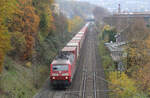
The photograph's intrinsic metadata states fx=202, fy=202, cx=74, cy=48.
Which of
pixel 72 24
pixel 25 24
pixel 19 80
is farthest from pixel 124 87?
pixel 72 24

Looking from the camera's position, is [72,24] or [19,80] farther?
[72,24]

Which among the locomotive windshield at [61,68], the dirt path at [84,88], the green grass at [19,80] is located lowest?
the dirt path at [84,88]

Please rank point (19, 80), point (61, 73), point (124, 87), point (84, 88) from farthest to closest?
point (84, 88) < point (19, 80) < point (61, 73) < point (124, 87)

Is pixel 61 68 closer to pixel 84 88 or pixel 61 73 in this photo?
pixel 61 73

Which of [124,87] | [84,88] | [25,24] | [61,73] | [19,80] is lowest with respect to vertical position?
[84,88]

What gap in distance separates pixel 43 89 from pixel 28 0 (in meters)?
10.5

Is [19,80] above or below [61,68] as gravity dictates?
below

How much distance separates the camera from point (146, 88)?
12.9m

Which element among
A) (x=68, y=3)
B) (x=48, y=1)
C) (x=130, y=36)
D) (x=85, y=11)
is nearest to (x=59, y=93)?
(x=130, y=36)

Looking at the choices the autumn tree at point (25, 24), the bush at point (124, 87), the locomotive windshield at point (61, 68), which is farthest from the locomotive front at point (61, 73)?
the autumn tree at point (25, 24)

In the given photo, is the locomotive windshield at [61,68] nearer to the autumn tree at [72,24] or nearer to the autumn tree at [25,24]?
the autumn tree at [25,24]

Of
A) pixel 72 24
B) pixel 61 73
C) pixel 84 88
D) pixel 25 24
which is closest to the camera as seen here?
pixel 61 73

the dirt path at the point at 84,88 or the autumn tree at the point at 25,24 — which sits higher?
the autumn tree at the point at 25,24

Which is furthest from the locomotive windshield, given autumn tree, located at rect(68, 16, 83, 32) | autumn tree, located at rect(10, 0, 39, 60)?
autumn tree, located at rect(68, 16, 83, 32)
